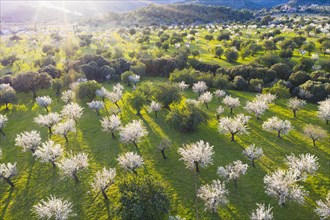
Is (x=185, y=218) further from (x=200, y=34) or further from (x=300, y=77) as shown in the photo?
(x=200, y=34)

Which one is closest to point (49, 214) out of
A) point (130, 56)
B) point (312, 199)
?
point (312, 199)

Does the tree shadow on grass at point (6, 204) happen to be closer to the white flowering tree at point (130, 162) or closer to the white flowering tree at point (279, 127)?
the white flowering tree at point (130, 162)

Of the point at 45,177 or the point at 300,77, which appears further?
the point at 300,77

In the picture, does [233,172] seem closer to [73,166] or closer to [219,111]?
[219,111]

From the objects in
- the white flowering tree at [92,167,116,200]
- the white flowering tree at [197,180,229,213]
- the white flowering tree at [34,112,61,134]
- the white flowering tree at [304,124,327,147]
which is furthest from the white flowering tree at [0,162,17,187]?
the white flowering tree at [304,124,327,147]

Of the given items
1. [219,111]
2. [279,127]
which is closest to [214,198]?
[279,127]

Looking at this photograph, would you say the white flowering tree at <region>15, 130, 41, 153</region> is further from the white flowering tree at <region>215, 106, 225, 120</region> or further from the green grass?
the white flowering tree at <region>215, 106, 225, 120</region>

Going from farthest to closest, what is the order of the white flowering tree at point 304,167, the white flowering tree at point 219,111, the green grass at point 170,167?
the white flowering tree at point 219,111, the white flowering tree at point 304,167, the green grass at point 170,167

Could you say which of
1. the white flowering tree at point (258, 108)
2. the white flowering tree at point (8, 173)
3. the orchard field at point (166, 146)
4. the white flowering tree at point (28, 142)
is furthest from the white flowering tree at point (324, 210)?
the white flowering tree at point (28, 142)

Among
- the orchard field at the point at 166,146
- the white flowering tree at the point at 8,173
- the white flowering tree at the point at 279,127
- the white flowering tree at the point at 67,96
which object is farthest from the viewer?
the white flowering tree at the point at 67,96
